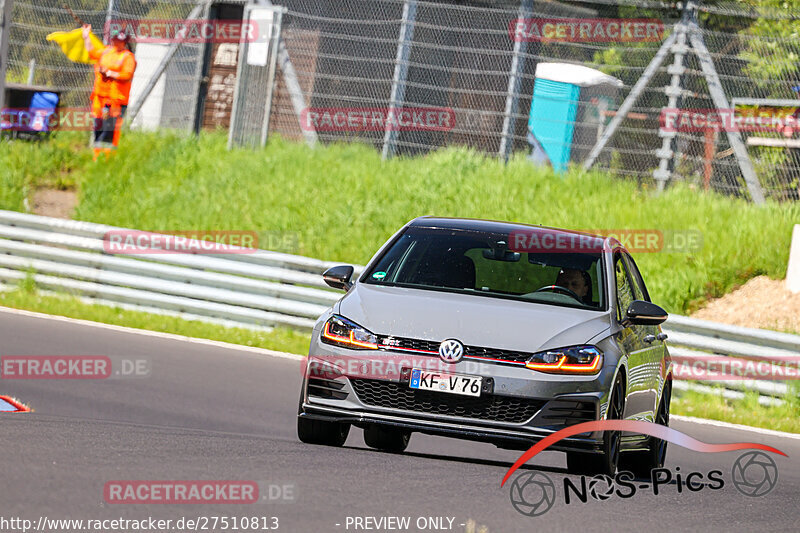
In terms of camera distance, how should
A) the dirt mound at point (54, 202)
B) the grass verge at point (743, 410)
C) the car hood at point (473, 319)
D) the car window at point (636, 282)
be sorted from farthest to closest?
the dirt mound at point (54, 202) → the grass verge at point (743, 410) → the car window at point (636, 282) → the car hood at point (473, 319)

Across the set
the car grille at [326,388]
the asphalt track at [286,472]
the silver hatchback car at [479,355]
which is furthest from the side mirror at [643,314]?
the car grille at [326,388]

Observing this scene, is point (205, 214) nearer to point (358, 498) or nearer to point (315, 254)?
point (315, 254)

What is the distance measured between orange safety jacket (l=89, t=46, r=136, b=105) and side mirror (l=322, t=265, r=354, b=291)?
51.3 ft

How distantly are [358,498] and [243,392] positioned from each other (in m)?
5.72

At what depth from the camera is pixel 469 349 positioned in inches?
319

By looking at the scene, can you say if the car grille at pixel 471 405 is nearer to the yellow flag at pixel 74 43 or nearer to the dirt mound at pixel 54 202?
the dirt mound at pixel 54 202

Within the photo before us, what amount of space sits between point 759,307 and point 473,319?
32.9ft

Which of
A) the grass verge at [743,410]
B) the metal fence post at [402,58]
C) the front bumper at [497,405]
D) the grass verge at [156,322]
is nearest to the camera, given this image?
the front bumper at [497,405]

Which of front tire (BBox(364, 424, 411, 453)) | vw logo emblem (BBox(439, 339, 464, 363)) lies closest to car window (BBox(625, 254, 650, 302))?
front tire (BBox(364, 424, 411, 453))

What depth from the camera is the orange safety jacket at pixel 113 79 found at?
78.6 feet

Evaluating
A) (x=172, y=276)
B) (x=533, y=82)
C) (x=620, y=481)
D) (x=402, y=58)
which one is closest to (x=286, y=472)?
(x=620, y=481)

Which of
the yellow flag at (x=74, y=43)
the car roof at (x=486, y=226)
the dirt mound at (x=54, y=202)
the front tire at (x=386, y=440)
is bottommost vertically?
the dirt mound at (x=54, y=202)

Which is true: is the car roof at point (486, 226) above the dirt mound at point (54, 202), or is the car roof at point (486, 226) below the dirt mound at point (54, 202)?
above

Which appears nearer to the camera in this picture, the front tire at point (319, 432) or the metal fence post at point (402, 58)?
the front tire at point (319, 432)
